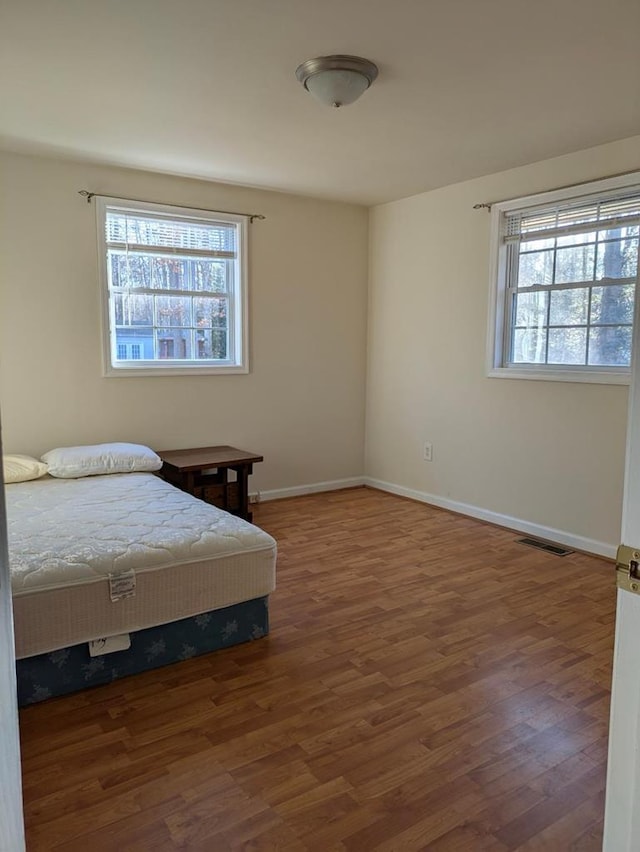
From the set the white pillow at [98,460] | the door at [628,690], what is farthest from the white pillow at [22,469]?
the door at [628,690]

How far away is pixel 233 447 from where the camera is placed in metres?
4.73

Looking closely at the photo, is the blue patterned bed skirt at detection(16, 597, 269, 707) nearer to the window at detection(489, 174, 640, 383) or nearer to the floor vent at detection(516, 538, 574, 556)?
the floor vent at detection(516, 538, 574, 556)

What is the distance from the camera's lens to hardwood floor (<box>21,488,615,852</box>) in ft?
5.21

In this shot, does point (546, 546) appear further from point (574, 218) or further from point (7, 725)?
point (7, 725)

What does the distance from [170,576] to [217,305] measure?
9.03 feet

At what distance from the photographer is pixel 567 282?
12.4 ft

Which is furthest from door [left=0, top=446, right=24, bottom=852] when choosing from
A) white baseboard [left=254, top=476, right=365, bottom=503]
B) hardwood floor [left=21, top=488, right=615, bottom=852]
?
white baseboard [left=254, top=476, right=365, bottom=503]

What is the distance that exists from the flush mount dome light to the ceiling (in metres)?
0.05

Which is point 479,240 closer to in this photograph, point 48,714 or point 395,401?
point 395,401

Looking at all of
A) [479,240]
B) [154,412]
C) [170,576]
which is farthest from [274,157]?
[170,576]

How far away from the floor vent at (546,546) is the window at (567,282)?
109 cm

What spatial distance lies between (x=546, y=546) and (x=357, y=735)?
7.62 feet

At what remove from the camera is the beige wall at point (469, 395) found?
3639 millimetres

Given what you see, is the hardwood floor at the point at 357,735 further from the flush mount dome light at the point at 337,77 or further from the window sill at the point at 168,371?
the flush mount dome light at the point at 337,77
